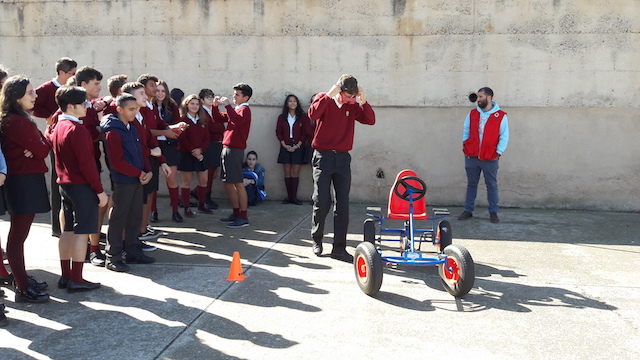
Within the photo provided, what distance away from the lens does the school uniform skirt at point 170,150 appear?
8.16 meters

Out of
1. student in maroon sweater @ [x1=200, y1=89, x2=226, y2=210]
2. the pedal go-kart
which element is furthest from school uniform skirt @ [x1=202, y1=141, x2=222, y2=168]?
the pedal go-kart

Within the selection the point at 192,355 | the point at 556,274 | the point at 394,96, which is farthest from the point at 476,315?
the point at 394,96

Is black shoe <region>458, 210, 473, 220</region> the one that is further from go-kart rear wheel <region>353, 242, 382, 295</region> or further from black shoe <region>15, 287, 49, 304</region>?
black shoe <region>15, 287, 49, 304</region>

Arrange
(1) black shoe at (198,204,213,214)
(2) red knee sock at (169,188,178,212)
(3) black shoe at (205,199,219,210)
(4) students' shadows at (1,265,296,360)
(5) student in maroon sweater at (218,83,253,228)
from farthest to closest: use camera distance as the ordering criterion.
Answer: (3) black shoe at (205,199,219,210), (1) black shoe at (198,204,213,214), (2) red knee sock at (169,188,178,212), (5) student in maroon sweater at (218,83,253,228), (4) students' shadows at (1,265,296,360)

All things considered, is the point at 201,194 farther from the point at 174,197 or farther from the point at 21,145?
the point at 21,145

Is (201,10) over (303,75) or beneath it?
over

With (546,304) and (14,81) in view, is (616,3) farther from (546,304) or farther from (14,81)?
(14,81)

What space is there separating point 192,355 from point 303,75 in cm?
631

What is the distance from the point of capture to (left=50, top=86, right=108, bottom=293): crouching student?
506 centimetres

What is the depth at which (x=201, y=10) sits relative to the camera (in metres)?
9.70

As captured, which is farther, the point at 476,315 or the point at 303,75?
the point at 303,75

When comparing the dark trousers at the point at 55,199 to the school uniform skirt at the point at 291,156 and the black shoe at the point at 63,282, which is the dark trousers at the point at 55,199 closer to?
the black shoe at the point at 63,282

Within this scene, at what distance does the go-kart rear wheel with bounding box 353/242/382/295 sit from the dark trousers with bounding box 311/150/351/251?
3.52ft

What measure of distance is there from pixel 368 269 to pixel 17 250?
2.97 meters
